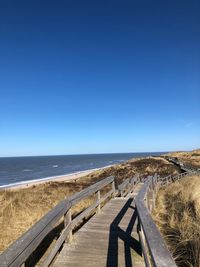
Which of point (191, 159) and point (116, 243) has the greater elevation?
point (116, 243)

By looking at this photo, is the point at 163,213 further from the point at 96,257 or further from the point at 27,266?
the point at 27,266

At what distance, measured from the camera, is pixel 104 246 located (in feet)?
16.2

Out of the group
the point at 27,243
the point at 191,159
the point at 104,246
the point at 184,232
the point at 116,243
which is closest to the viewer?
the point at 27,243

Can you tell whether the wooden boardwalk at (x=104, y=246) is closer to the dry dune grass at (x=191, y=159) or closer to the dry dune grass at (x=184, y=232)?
the dry dune grass at (x=184, y=232)

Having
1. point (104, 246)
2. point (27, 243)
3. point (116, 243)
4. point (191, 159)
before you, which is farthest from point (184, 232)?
point (191, 159)

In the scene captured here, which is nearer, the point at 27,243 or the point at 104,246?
the point at 27,243

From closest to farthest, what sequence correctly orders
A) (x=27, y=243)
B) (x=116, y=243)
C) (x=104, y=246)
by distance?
(x=27, y=243) → (x=104, y=246) → (x=116, y=243)

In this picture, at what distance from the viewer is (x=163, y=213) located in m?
8.41

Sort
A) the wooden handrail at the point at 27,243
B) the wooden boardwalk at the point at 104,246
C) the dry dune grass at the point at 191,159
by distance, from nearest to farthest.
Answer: the wooden handrail at the point at 27,243, the wooden boardwalk at the point at 104,246, the dry dune grass at the point at 191,159

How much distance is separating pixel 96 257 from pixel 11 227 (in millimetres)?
3176

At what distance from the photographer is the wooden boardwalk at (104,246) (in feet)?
13.8

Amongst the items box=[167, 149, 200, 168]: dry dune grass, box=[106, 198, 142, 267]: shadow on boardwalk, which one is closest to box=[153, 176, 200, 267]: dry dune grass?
box=[106, 198, 142, 267]: shadow on boardwalk

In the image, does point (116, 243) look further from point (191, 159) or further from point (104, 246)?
point (191, 159)

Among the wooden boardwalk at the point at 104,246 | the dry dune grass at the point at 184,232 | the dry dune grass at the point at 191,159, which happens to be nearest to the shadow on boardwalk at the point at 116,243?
the wooden boardwalk at the point at 104,246
